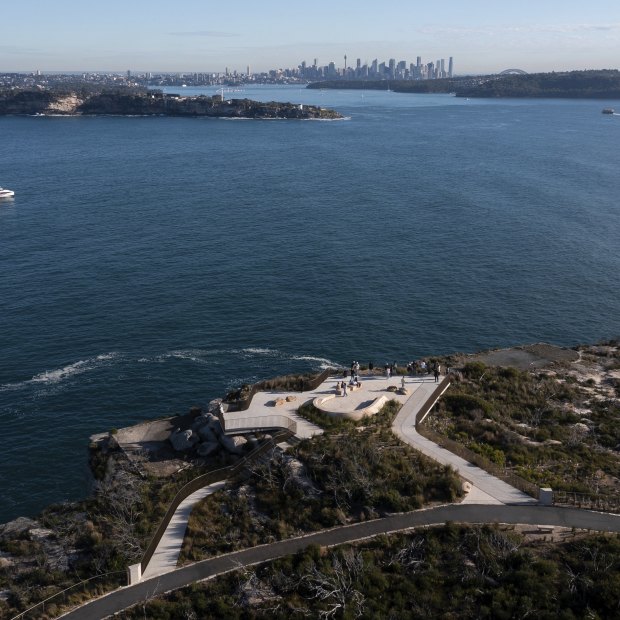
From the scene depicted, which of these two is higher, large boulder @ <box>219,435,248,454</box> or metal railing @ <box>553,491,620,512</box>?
metal railing @ <box>553,491,620,512</box>

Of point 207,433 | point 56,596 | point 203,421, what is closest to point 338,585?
point 56,596

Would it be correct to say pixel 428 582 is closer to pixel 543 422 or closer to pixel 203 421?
pixel 543 422

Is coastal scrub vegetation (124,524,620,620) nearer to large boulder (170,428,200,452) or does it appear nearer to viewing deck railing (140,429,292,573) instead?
viewing deck railing (140,429,292,573)

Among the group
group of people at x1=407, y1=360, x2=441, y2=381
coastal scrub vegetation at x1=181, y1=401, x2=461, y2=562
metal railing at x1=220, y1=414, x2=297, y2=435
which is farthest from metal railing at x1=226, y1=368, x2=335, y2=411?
coastal scrub vegetation at x1=181, y1=401, x2=461, y2=562

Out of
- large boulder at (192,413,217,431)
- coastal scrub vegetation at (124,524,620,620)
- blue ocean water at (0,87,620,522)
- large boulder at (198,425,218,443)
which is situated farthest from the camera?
blue ocean water at (0,87,620,522)

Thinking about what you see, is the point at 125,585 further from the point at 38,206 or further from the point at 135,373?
the point at 38,206

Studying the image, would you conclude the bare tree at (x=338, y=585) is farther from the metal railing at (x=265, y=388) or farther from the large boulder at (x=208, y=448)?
the metal railing at (x=265, y=388)
